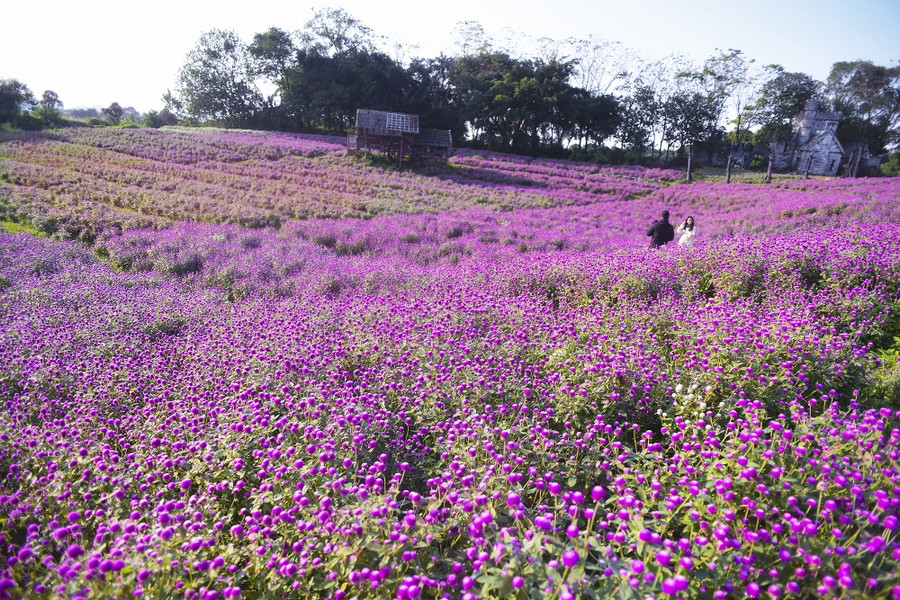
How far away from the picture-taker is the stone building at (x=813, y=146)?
5684cm

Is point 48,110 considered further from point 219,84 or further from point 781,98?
point 781,98

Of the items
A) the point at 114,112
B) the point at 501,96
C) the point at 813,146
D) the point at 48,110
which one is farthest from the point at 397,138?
the point at 114,112

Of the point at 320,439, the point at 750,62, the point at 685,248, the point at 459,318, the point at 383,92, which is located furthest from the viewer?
the point at 750,62

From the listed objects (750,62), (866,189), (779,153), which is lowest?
(866,189)

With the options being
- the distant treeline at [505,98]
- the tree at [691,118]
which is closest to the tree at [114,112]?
the distant treeline at [505,98]

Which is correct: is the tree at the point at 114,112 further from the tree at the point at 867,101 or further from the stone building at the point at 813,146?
the tree at the point at 867,101

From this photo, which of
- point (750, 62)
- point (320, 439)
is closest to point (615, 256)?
point (320, 439)

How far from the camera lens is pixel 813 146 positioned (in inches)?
2270

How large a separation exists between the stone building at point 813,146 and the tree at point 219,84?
72.1 m

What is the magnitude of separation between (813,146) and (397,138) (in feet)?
175

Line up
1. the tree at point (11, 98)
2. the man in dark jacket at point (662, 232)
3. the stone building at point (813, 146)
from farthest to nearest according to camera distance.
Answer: the stone building at point (813, 146)
the tree at point (11, 98)
the man in dark jacket at point (662, 232)

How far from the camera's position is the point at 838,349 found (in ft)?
15.2

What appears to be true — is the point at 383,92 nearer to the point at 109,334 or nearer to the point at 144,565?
the point at 109,334

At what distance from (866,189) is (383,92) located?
48.4m
